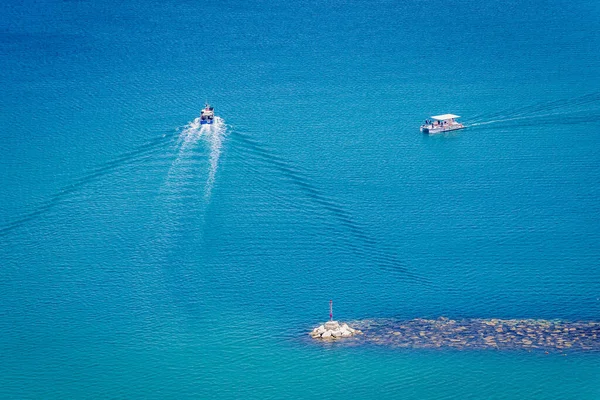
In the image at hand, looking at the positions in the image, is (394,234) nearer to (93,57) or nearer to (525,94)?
(525,94)

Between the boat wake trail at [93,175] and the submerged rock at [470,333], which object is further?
the boat wake trail at [93,175]

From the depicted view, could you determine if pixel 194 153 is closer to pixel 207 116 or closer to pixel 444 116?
pixel 207 116

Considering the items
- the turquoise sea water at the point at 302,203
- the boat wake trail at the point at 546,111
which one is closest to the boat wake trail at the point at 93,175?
A: the turquoise sea water at the point at 302,203

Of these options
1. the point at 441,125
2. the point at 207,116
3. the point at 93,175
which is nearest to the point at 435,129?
the point at 441,125

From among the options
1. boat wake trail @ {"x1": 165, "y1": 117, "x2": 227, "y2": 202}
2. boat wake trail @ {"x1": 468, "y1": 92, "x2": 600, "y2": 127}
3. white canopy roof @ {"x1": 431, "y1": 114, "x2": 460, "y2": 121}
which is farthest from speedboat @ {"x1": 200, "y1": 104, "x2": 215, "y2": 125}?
boat wake trail @ {"x1": 468, "y1": 92, "x2": 600, "y2": 127}

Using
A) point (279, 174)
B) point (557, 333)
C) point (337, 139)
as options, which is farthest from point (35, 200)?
point (557, 333)

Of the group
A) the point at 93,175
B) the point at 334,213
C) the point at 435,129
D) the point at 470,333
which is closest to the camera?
the point at 470,333

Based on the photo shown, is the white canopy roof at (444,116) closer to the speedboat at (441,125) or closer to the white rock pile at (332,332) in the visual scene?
the speedboat at (441,125)
